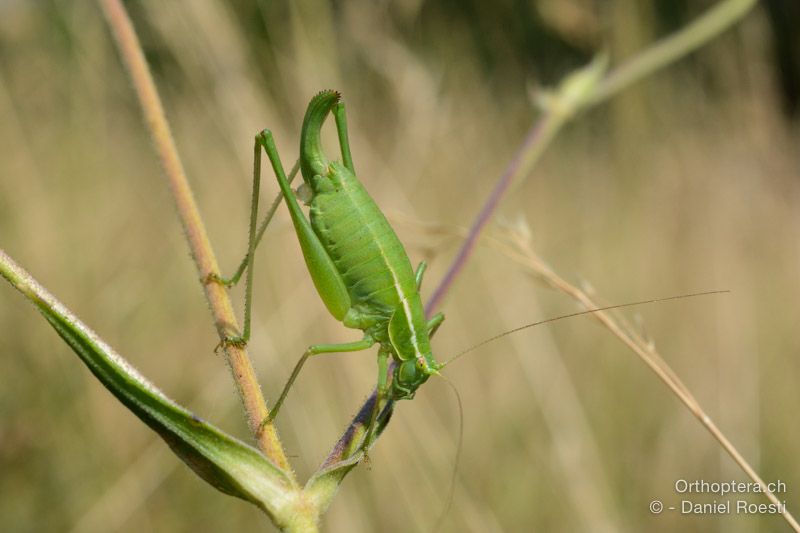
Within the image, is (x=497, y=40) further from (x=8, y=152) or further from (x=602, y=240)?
(x=8, y=152)

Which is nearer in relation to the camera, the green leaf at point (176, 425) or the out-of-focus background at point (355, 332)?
the green leaf at point (176, 425)

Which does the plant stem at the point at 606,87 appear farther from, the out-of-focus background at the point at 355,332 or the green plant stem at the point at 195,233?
the green plant stem at the point at 195,233

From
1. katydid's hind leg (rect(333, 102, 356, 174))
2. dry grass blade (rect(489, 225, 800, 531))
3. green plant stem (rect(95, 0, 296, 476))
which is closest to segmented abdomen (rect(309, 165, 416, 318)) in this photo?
katydid's hind leg (rect(333, 102, 356, 174))

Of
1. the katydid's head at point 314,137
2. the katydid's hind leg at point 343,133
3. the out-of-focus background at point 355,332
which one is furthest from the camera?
the out-of-focus background at point 355,332

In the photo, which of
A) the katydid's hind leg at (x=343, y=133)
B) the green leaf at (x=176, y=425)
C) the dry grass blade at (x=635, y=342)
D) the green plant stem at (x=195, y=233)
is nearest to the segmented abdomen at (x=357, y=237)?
the katydid's hind leg at (x=343, y=133)

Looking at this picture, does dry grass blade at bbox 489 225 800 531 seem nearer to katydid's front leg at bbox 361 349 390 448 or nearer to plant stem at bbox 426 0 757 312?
plant stem at bbox 426 0 757 312

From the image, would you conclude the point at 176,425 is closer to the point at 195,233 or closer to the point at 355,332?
the point at 195,233
